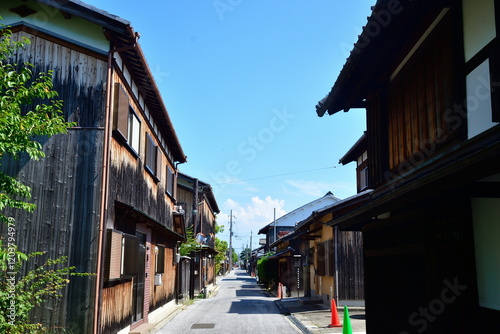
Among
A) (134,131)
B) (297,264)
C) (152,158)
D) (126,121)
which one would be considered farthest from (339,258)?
(126,121)

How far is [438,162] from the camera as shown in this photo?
591 cm

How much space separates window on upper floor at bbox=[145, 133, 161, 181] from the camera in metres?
15.8

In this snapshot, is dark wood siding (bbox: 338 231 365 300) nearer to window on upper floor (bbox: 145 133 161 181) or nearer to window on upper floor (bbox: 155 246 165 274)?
window on upper floor (bbox: 155 246 165 274)

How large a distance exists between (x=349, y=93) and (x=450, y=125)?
9.61ft

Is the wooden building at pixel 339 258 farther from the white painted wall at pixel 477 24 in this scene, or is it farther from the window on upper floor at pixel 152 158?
the white painted wall at pixel 477 24

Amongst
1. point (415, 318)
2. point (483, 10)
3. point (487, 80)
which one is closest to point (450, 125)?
point (487, 80)

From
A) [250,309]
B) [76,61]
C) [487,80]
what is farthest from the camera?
[250,309]

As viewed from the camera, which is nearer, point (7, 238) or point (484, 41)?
point (484, 41)

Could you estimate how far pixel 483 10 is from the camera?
5023 millimetres

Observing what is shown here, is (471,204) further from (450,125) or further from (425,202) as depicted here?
(450,125)

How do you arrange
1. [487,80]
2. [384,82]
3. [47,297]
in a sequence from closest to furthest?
[487,80] < [384,82] < [47,297]

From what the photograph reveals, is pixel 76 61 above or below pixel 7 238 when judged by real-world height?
above

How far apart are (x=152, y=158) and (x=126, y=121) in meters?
4.63

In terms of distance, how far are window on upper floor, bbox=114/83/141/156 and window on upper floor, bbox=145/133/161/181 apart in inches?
56.7
